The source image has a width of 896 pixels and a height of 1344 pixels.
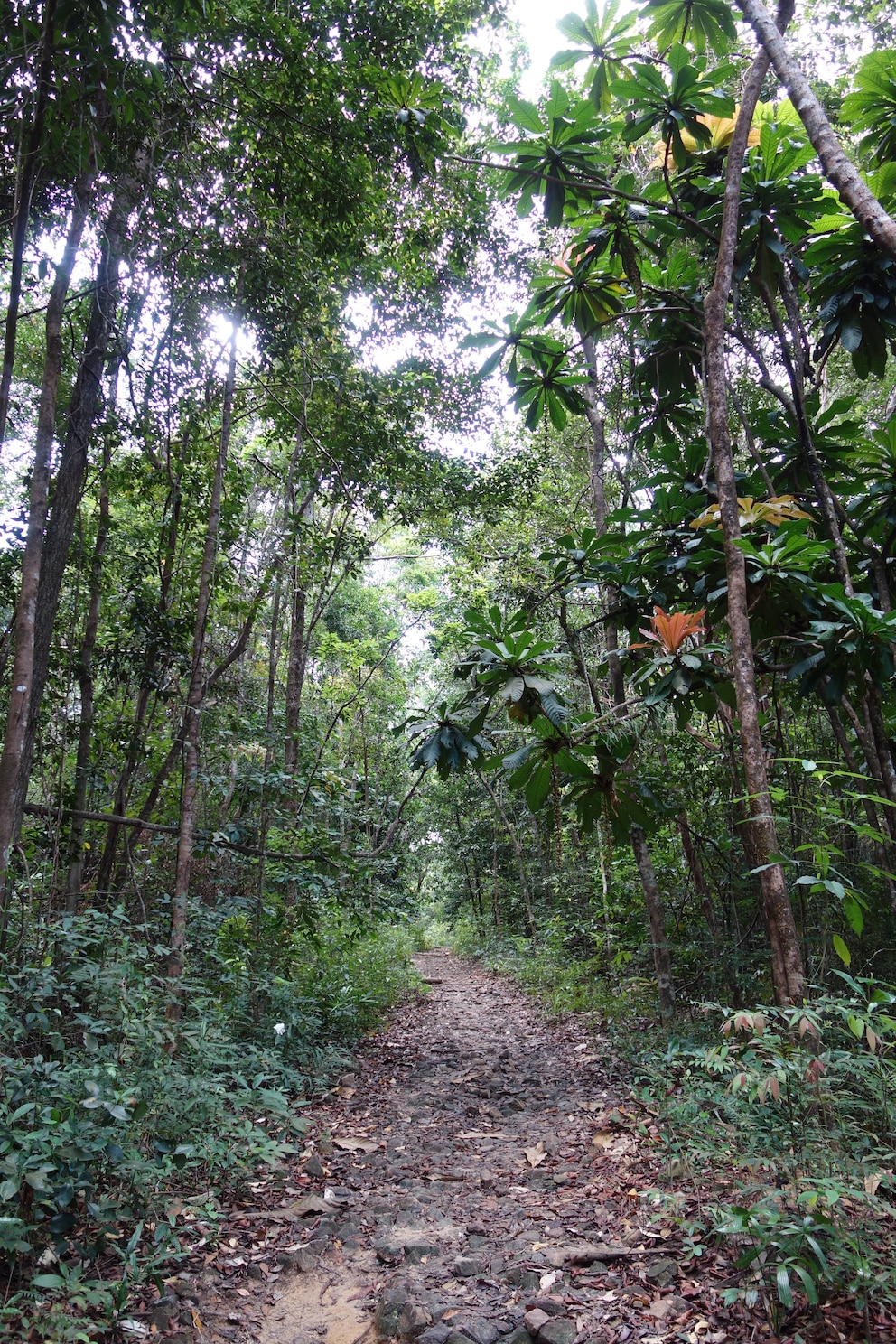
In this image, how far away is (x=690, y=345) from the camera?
4012 mm

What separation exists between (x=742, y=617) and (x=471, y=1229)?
10.2ft

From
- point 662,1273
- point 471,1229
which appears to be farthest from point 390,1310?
point 662,1273

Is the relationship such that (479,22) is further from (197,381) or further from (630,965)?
(630,965)

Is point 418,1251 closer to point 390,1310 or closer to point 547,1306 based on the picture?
Result: point 390,1310

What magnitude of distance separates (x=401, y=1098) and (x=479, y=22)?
9981mm

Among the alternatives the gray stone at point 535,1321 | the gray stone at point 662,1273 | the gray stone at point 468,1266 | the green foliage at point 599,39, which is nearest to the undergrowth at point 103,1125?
the gray stone at point 468,1266

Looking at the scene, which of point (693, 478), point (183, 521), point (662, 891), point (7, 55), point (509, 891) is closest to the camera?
point (7, 55)

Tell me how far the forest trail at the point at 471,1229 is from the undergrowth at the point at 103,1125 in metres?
0.36

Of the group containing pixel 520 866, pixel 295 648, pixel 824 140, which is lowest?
pixel 520 866

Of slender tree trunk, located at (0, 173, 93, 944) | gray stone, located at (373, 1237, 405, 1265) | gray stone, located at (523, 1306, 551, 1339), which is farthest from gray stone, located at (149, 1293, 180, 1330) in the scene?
slender tree trunk, located at (0, 173, 93, 944)

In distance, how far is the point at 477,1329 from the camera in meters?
2.47

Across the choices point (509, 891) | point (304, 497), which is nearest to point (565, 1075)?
point (304, 497)

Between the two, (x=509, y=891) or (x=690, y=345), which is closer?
(x=690, y=345)

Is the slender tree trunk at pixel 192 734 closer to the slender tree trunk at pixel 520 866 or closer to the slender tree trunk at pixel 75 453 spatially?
the slender tree trunk at pixel 75 453
